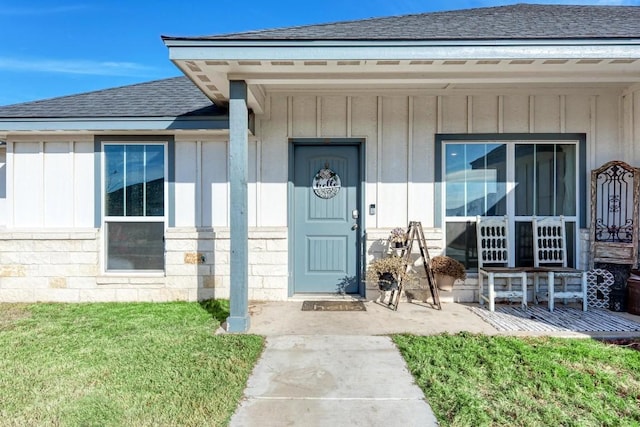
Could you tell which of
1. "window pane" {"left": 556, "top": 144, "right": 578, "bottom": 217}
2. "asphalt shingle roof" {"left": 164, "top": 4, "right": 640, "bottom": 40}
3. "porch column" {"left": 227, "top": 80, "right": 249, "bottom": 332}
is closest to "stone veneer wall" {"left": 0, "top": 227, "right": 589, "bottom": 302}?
"porch column" {"left": 227, "top": 80, "right": 249, "bottom": 332}

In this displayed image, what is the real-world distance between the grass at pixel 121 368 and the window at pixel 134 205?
0.87 m

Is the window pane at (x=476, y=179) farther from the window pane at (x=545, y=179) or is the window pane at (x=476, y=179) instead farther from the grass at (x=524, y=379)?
the grass at (x=524, y=379)

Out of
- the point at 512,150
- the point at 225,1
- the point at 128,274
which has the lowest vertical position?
the point at 128,274

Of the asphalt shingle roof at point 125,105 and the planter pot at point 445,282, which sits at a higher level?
the asphalt shingle roof at point 125,105

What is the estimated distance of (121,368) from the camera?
8.98 ft

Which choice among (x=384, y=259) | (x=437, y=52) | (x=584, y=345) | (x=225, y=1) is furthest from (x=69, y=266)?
(x=225, y=1)

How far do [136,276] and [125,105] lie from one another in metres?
2.22

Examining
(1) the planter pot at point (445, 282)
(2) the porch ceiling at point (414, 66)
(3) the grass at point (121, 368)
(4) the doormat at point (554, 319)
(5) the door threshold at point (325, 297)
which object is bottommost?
(3) the grass at point (121, 368)

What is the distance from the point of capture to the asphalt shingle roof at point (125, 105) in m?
4.61

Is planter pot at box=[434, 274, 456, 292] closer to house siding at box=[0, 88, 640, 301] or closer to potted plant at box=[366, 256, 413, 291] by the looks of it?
house siding at box=[0, 88, 640, 301]

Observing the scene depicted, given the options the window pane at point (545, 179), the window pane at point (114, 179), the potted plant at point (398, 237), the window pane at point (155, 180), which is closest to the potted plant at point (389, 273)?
the potted plant at point (398, 237)

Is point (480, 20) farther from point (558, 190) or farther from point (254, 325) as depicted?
point (254, 325)

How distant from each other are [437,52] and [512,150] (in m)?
2.15

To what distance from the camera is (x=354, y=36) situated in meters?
3.35
